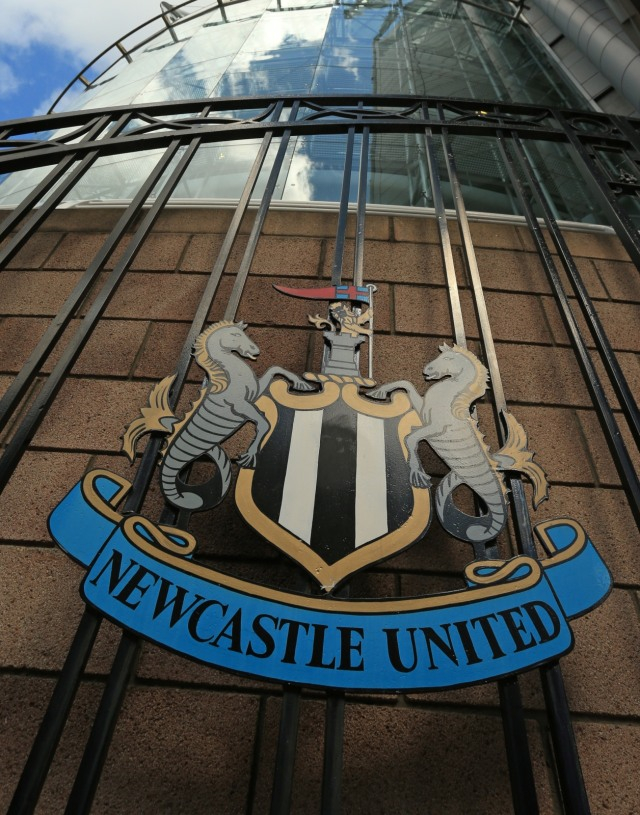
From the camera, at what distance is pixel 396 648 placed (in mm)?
1150

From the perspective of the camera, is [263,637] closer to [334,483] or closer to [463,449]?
[334,483]

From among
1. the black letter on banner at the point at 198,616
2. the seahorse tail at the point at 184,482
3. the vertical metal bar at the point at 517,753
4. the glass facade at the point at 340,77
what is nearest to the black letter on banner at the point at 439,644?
the vertical metal bar at the point at 517,753

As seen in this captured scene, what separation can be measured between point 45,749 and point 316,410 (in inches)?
44.9

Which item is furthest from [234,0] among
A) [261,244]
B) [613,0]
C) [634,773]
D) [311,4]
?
[634,773]

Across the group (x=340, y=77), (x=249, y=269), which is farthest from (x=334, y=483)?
(x=340, y=77)

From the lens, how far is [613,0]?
552 centimetres

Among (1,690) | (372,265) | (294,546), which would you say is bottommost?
(1,690)

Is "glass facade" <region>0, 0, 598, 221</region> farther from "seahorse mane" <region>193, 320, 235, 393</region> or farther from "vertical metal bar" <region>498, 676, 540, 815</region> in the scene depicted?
"vertical metal bar" <region>498, 676, 540, 815</region>

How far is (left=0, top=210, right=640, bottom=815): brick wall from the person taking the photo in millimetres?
1402

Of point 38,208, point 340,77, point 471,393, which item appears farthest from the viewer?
point 340,77

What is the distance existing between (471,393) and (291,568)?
928 mm

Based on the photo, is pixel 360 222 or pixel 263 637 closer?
pixel 263 637

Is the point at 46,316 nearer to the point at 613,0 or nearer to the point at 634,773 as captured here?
the point at 634,773

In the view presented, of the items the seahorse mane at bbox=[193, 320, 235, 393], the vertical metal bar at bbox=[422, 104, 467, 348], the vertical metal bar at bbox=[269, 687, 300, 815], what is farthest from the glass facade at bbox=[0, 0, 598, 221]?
the vertical metal bar at bbox=[269, 687, 300, 815]
